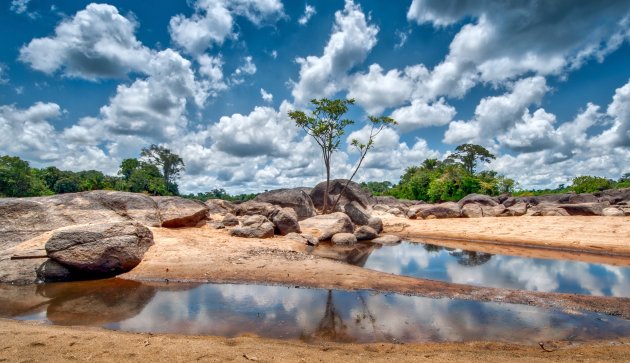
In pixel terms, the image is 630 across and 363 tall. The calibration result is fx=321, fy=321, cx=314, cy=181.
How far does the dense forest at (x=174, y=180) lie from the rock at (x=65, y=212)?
134 ft

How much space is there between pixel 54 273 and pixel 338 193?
2748cm

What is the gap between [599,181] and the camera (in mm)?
51531

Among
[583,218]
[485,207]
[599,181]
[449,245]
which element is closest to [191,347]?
[449,245]

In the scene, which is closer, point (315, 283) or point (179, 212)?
point (315, 283)

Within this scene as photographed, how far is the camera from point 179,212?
1842 cm

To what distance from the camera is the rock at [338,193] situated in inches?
1369

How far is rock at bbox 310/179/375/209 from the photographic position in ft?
114

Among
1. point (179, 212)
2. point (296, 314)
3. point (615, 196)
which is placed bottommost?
point (296, 314)

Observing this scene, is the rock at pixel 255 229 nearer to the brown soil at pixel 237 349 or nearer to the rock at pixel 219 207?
the brown soil at pixel 237 349

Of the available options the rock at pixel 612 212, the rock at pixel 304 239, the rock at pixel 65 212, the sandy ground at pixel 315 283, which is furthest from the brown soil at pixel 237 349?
the rock at pixel 612 212

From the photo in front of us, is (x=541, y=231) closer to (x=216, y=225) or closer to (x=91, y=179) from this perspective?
(x=216, y=225)

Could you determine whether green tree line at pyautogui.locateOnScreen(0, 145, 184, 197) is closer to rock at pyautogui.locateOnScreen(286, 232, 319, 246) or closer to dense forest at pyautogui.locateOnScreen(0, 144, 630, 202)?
dense forest at pyautogui.locateOnScreen(0, 144, 630, 202)

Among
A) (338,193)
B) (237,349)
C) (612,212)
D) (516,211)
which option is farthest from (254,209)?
(612,212)

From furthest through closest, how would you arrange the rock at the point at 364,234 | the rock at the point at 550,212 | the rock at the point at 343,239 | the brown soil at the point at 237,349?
the rock at the point at 550,212 < the rock at the point at 364,234 < the rock at the point at 343,239 < the brown soil at the point at 237,349
